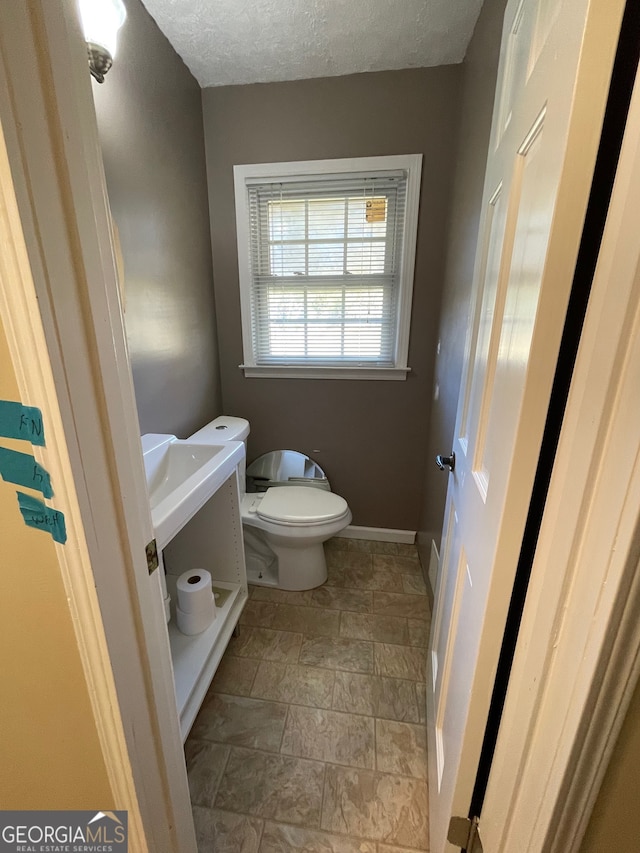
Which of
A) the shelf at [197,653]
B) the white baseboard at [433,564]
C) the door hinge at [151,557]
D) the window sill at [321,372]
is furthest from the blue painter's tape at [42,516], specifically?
the window sill at [321,372]

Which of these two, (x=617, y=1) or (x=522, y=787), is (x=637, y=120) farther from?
(x=522, y=787)

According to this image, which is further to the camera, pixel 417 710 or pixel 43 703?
pixel 417 710

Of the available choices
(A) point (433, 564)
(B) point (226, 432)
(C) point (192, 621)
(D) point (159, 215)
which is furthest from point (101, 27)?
(A) point (433, 564)

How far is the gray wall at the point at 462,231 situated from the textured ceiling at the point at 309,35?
0.16 metres

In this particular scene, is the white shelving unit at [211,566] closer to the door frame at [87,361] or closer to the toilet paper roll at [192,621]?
the toilet paper roll at [192,621]

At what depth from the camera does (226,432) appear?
1906 mm

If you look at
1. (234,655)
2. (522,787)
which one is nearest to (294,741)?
(234,655)

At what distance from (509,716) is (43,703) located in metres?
0.79

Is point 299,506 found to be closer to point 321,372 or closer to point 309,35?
point 321,372

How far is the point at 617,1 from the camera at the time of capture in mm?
383

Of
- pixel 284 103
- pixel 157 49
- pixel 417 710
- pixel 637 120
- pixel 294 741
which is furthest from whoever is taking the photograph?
pixel 284 103

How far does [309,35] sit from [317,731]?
8.65 feet

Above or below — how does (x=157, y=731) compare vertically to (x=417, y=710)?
above

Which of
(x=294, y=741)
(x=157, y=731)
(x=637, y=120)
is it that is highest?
(x=637, y=120)
